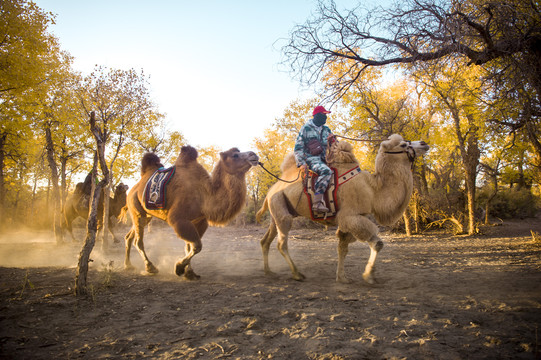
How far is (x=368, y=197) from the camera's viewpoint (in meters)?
4.82

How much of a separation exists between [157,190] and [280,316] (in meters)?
3.54

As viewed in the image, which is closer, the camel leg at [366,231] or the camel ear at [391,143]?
the camel leg at [366,231]

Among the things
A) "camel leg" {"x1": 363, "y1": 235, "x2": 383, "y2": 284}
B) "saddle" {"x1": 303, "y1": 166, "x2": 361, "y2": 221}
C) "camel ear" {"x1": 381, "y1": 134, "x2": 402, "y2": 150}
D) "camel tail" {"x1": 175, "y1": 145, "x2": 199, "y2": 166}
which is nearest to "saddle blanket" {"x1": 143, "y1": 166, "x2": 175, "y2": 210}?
"camel tail" {"x1": 175, "y1": 145, "x2": 199, "y2": 166}

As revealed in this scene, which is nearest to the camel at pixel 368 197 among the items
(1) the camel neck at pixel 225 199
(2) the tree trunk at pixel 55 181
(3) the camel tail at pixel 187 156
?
(1) the camel neck at pixel 225 199

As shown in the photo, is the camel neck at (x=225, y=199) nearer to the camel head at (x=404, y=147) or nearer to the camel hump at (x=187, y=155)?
the camel hump at (x=187, y=155)

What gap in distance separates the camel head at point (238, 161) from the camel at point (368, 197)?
1042 millimetres

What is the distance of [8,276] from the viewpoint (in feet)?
17.4

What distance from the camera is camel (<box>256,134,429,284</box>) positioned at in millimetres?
4613

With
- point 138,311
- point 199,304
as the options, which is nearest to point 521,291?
point 199,304

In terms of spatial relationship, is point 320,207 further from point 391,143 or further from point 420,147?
point 420,147

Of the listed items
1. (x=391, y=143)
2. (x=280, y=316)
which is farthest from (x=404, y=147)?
(x=280, y=316)

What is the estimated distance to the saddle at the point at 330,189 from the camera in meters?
4.91

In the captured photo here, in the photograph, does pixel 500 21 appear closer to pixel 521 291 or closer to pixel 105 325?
pixel 521 291

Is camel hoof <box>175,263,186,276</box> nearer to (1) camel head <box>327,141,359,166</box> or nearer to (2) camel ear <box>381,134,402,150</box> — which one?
(1) camel head <box>327,141,359,166</box>
